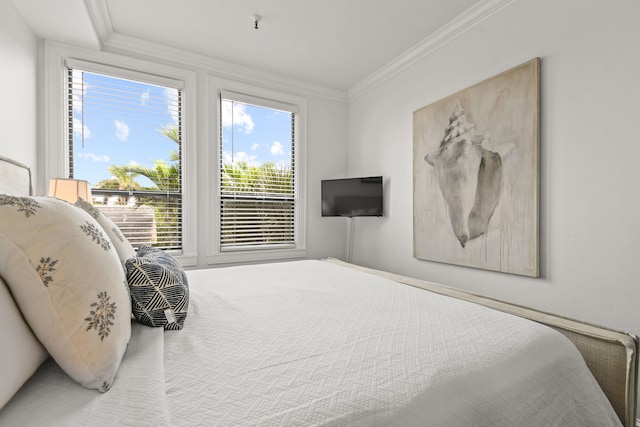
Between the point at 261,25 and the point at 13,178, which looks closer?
the point at 13,178

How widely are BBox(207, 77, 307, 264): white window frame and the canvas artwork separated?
4.48ft

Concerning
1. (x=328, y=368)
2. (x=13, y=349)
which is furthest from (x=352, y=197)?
(x=13, y=349)

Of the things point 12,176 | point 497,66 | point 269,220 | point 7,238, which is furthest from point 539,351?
point 269,220

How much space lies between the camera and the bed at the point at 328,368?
23.8 inches

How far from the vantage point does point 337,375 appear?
75cm

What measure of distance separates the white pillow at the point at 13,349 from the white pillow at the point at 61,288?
0.02 metres

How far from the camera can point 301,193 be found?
3.65m

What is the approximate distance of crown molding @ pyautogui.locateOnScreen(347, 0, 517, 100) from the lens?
2213 millimetres

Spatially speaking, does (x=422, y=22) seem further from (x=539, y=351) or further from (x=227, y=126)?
(x=539, y=351)

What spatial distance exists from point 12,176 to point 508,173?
292 centimetres

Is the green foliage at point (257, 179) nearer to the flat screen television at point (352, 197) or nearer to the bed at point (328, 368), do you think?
the flat screen television at point (352, 197)

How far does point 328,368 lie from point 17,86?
2762mm

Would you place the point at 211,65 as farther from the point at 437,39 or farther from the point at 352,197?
the point at 437,39

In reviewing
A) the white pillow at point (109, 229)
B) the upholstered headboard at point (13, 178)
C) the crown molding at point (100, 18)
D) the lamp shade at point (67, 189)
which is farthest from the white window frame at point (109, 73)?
the white pillow at point (109, 229)
